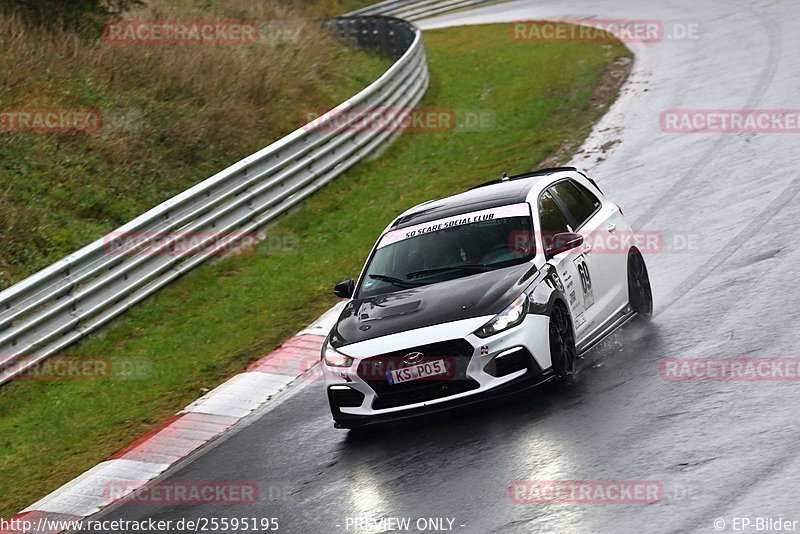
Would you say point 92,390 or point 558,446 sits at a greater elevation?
point 558,446

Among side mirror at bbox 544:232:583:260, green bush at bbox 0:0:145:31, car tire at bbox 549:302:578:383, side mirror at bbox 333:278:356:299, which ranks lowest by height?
car tire at bbox 549:302:578:383

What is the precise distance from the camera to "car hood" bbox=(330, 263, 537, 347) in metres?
9.10

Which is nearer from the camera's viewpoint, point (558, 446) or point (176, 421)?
point (558, 446)

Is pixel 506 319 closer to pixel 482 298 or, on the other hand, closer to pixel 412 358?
pixel 482 298

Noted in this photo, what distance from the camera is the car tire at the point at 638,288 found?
11.2 metres

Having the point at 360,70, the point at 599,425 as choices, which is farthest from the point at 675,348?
the point at 360,70

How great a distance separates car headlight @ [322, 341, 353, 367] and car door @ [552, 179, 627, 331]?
2296 mm

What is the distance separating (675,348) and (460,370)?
89.3 inches

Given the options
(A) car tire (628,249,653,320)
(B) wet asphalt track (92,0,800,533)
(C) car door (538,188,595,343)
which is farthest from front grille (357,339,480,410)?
(A) car tire (628,249,653,320)

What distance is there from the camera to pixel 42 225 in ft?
53.2

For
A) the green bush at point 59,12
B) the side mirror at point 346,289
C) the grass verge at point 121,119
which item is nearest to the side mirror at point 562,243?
the side mirror at point 346,289

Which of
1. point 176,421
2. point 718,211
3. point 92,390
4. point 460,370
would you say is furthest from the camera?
point 718,211

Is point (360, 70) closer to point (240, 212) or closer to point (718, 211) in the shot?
point (240, 212)

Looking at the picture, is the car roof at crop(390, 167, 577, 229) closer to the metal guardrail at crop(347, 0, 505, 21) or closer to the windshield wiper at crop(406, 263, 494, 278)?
the windshield wiper at crop(406, 263, 494, 278)
